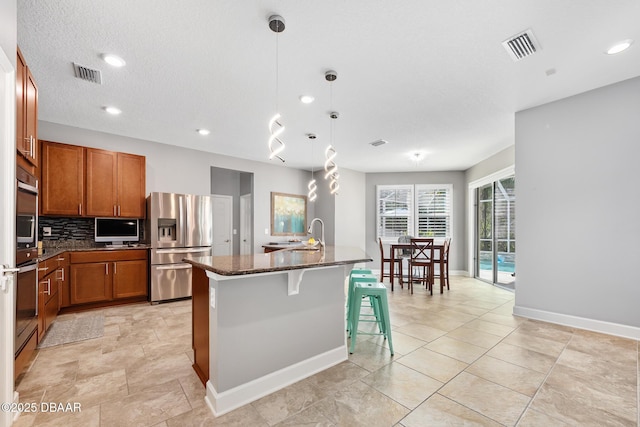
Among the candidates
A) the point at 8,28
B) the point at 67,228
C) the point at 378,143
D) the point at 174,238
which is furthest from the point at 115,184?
the point at 378,143

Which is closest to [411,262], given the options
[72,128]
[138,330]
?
[138,330]

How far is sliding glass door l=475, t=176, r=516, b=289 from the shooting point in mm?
5242

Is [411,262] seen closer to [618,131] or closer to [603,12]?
[618,131]

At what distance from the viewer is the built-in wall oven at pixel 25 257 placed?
1896mm

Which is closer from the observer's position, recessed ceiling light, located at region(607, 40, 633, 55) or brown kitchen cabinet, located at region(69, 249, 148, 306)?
recessed ceiling light, located at region(607, 40, 633, 55)

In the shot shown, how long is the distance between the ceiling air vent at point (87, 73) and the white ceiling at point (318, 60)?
0.06 metres

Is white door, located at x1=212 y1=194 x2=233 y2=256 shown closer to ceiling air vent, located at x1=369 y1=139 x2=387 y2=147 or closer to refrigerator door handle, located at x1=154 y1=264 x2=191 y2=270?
refrigerator door handle, located at x1=154 y1=264 x2=191 y2=270

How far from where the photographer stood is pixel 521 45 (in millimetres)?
2334

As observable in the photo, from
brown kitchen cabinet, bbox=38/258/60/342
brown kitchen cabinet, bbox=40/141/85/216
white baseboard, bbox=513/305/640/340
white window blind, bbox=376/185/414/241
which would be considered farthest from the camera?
white window blind, bbox=376/185/414/241

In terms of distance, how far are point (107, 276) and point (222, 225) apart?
2.96 meters

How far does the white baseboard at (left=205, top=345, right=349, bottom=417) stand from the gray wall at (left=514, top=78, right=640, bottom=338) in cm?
279

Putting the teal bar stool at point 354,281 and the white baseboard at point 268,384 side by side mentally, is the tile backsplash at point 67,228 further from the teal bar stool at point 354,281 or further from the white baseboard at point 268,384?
the teal bar stool at point 354,281

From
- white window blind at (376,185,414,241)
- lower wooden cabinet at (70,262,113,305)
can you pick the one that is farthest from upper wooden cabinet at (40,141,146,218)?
white window blind at (376,185,414,241)

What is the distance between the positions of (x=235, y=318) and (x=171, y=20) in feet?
7.10
